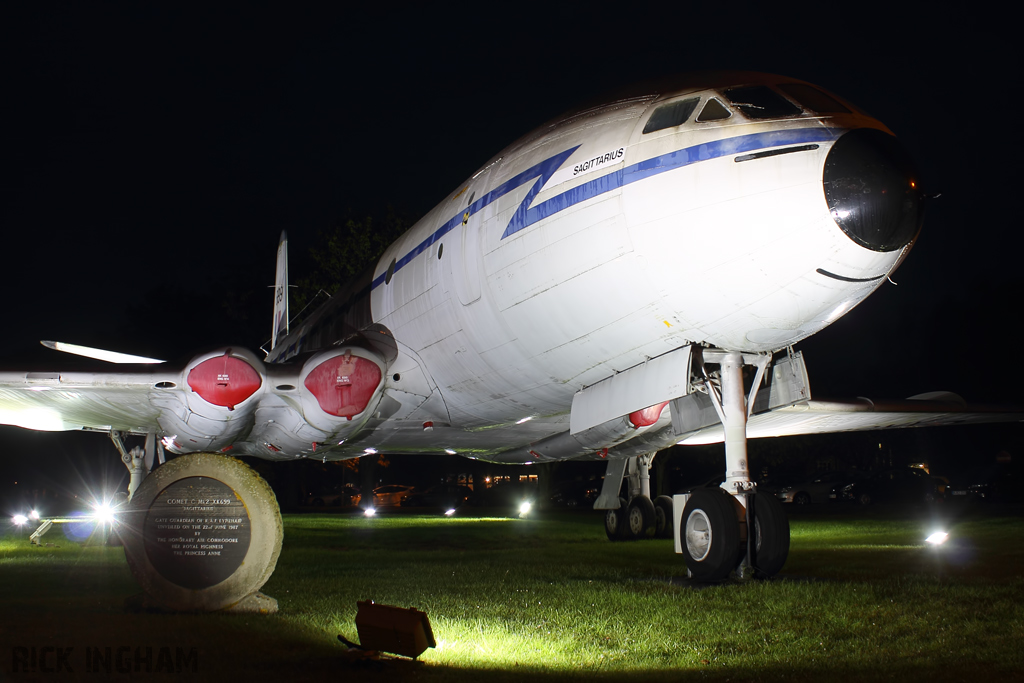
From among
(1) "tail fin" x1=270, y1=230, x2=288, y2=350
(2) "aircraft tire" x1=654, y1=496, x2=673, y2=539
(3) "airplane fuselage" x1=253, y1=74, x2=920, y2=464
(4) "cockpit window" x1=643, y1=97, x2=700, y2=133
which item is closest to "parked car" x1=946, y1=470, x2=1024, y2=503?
(2) "aircraft tire" x1=654, y1=496, x2=673, y2=539

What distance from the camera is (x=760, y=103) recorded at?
525cm

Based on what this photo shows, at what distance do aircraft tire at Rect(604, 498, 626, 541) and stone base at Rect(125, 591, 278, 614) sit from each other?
735cm

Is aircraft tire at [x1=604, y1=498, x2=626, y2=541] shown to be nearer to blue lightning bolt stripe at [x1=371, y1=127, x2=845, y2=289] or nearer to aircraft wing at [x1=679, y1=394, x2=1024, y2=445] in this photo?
aircraft wing at [x1=679, y1=394, x2=1024, y2=445]

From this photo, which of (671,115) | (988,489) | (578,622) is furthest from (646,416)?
(988,489)

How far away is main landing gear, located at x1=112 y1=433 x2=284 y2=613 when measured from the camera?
17.6 feet

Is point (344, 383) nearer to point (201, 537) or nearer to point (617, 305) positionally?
point (201, 537)

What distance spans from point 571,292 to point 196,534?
3278 mm

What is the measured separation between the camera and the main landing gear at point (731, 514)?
19.1 feet

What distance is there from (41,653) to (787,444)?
96.8 ft

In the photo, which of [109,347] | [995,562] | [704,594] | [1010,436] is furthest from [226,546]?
[1010,436]

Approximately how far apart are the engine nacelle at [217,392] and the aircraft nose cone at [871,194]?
589 cm

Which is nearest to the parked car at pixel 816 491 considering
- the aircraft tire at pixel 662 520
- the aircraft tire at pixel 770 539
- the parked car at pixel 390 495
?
the parked car at pixel 390 495

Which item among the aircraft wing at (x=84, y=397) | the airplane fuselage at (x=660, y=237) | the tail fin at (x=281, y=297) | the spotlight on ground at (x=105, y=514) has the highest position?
the tail fin at (x=281, y=297)

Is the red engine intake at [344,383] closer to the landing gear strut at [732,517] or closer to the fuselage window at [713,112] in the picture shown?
the landing gear strut at [732,517]
